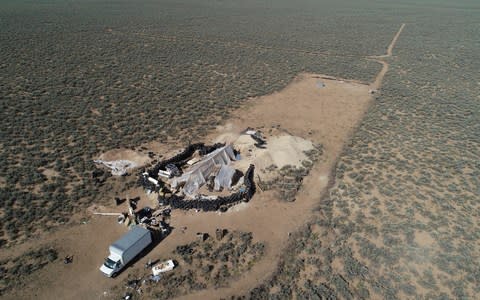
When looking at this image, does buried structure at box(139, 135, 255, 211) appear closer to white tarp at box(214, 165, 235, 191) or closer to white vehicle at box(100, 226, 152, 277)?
white tarp at box(214, 165, 235, 191)

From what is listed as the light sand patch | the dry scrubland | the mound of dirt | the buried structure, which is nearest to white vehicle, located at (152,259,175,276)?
the dry scrubland

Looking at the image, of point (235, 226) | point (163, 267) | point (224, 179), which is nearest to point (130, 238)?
point (163, 267)

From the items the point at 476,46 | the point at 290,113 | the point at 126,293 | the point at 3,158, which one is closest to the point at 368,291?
the point at 126,293

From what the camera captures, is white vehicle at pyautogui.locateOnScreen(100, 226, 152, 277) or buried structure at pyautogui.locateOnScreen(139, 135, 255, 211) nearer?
white vehicle at pyautogui.locateOnScreen(100, 226, 152, 277)

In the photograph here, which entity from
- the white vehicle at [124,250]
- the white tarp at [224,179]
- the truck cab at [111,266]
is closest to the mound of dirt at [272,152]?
the white tarp at [224,179]

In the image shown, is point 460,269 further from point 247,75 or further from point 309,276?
point 247,75

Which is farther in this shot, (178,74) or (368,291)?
(178,74)

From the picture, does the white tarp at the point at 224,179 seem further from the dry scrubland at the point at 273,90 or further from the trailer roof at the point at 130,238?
the trailer roof at the point at 130,238
